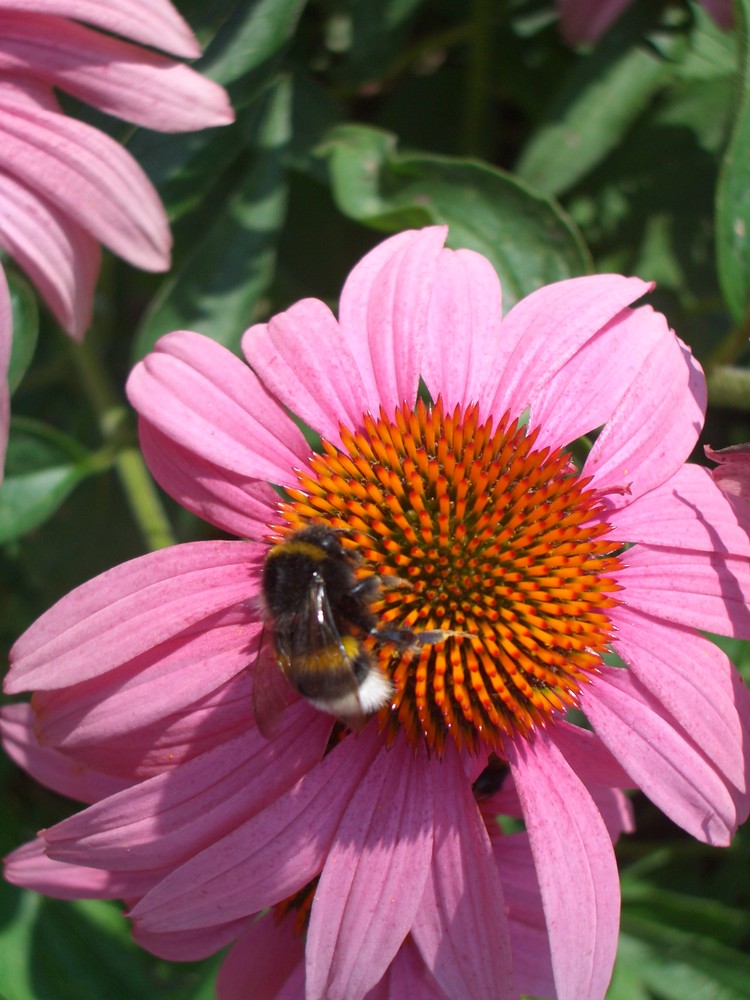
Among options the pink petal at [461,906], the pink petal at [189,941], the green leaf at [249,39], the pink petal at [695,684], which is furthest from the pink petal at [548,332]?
the pink petal at [189,941]

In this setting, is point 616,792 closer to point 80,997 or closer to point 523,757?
point 523,757

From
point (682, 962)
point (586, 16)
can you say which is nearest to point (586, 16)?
point (586, 16)

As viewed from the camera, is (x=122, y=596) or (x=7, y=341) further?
(x=7, y=341)

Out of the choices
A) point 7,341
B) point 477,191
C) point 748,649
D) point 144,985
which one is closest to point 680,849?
point 748,649

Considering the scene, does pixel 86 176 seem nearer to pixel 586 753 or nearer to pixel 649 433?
pixel 649 433

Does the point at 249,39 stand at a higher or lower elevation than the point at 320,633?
higher

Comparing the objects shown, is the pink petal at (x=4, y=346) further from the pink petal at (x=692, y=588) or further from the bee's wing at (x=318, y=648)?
the pink petal at (x=692, y=588)
